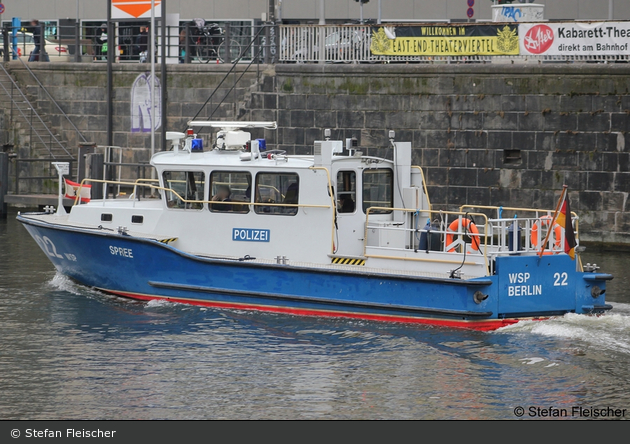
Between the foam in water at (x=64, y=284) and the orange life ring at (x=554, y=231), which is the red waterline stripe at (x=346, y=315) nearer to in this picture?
the orange life ring at (x=554, y=231)

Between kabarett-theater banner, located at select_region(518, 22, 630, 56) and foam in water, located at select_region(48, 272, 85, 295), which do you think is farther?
kabarett-theater banner, located at select_region(518, 22, 630, 56)

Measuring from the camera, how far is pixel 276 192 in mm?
14500

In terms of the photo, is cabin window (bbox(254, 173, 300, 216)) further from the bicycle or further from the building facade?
the building facade

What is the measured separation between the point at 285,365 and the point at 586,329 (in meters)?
4.17

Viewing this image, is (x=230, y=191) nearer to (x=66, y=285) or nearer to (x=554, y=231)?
(x=66, y=285)

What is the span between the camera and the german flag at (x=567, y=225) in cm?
1325

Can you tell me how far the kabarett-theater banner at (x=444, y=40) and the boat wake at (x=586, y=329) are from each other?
32.0 feet

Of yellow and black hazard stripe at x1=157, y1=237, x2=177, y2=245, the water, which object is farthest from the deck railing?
yellow and black hazard stripe at x1=157, y1=237, x2=177, y2=245

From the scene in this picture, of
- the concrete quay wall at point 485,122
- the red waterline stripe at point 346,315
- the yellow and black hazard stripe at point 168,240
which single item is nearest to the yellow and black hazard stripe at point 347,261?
the red waterline stripe at point 346,315

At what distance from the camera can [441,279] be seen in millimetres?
13367

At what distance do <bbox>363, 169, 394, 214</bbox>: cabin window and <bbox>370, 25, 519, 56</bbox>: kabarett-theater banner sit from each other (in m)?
8.33

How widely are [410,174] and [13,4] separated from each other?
26476 millimetres

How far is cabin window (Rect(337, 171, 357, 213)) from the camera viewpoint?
47.3 feet
